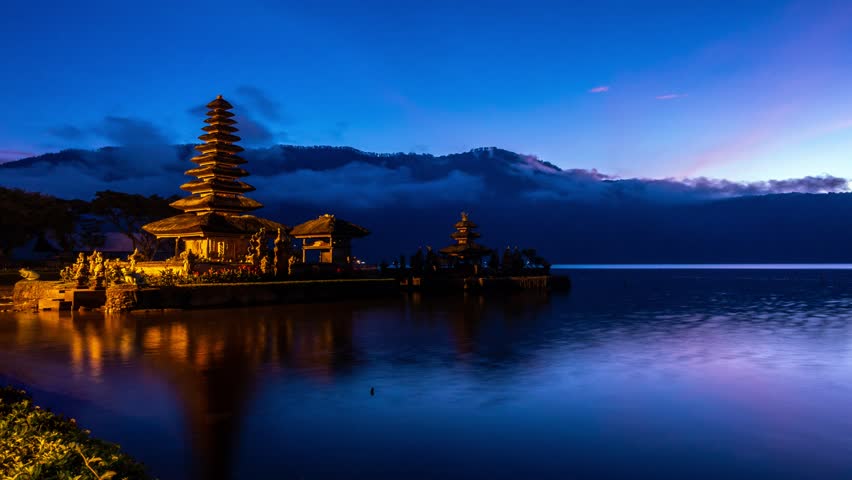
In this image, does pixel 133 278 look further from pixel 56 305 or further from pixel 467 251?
pixel 467 251

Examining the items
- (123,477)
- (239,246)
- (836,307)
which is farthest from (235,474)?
(836,307)

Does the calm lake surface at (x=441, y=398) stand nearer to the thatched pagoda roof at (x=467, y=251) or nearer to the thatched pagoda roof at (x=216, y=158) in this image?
the thatched pagoda roof at (x=216, y=158)

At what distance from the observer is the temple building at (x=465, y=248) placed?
65938 mm

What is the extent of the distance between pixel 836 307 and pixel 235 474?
174 feet

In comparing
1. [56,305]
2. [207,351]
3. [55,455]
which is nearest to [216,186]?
[56,305]

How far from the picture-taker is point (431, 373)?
17000mm

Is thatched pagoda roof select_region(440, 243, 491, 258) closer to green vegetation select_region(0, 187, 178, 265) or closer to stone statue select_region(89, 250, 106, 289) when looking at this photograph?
green vegetation select_region(0, 187, 178, 265)

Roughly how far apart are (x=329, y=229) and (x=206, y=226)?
36.3 ft

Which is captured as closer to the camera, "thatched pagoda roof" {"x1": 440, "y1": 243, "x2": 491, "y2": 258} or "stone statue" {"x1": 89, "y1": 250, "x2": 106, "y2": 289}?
"stone statue" {"x1": 89, "y1": 250, "x2": 106, "y2": 289}

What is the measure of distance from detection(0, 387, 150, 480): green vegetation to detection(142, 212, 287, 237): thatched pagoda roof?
40.0 metres

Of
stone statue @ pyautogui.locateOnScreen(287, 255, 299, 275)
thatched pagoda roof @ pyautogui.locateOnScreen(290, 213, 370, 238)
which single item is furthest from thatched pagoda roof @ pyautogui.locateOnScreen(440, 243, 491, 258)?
stone statue @ pyautogui.locateOnScreen(287, 255, 299, 275)

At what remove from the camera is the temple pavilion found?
46.2 metres

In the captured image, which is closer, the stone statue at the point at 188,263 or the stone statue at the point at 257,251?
the stone statue at the point at 188,263

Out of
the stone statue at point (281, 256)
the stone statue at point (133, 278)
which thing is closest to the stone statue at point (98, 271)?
the stone statue at point (133, 278)
